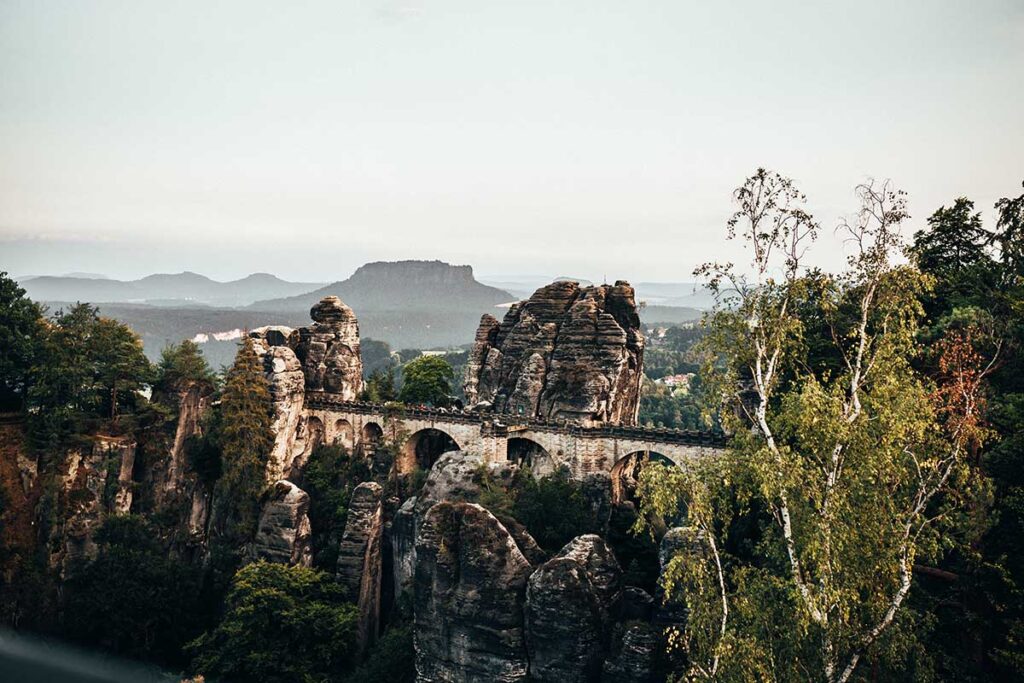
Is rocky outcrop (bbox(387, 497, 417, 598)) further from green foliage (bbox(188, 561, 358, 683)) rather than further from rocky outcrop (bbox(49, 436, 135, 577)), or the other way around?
rocky outcrop (bbox(49, 436, 135, 577))

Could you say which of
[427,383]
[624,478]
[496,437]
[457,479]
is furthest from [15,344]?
[624,478]

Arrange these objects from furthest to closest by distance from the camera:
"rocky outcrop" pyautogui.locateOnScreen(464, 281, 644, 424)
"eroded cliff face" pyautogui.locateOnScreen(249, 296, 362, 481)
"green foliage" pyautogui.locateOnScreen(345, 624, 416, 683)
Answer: "eroded cliff face" pyautogui.locateOnScreen(249, 296, 362, 481), "rocky outcrop" pyautogui.locateOnScreen(464, 281, 644, 424), "green foliage" pyautogui.locateOnScreen(345, 624, 416, 683)

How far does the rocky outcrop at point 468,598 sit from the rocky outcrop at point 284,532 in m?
12.8

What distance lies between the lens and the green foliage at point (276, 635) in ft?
93.6

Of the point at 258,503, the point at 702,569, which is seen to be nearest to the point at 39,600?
the point at 258,503

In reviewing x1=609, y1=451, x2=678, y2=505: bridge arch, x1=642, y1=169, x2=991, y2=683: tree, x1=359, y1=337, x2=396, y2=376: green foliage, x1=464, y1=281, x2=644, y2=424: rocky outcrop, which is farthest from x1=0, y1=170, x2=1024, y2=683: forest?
x1=359, y1=337, x2=396, y2=376: green foliage

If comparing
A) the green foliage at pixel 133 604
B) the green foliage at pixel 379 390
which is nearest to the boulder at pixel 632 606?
the green foliage at pixel 133 604

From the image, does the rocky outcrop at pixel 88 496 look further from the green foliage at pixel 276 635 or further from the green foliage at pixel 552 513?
the green foliage at pixel 552 513

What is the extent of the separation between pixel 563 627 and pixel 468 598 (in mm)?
3514

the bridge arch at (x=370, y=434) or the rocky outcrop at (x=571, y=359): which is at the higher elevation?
the rocky outcrop at (x=571, y=359)

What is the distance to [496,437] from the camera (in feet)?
128

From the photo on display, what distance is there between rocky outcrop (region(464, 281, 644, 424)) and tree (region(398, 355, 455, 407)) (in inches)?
212

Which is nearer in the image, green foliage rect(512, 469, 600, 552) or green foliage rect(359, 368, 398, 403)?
green foliage rect(512, 469, 600, 552)

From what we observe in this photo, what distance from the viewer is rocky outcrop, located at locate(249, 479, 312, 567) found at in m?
34.8
